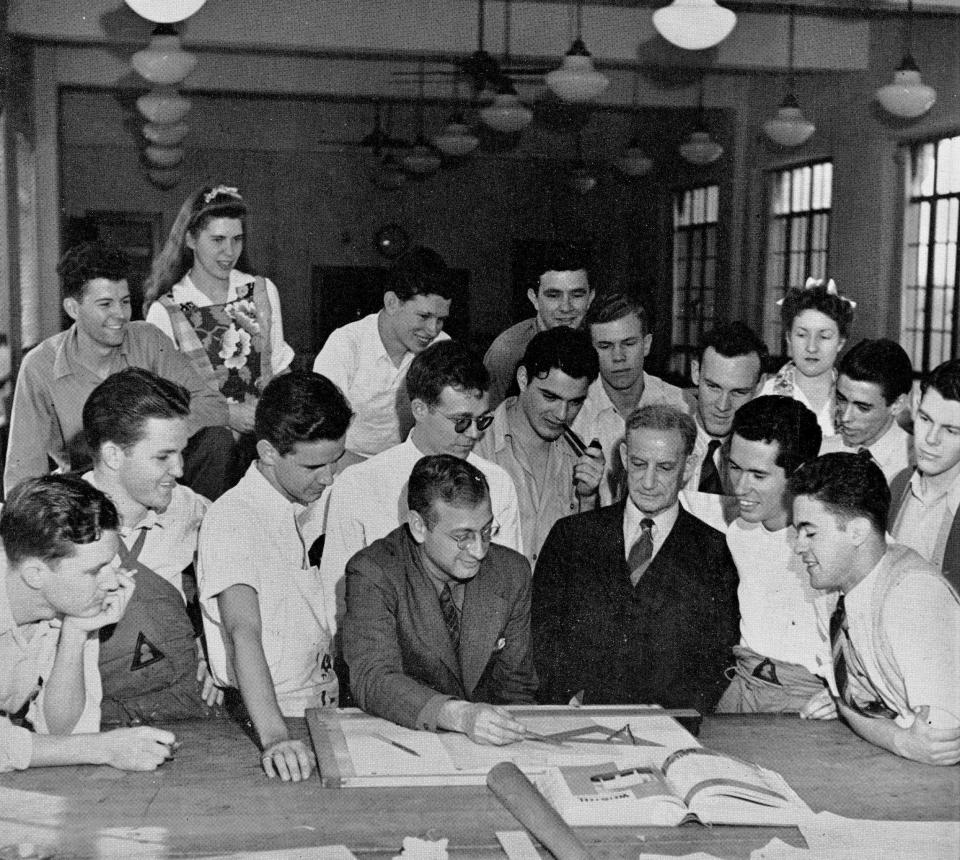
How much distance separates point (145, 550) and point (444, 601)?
0.82 m

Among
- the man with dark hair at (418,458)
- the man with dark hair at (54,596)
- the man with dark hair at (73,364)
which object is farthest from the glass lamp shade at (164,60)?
the man with dark hair at (54,596)

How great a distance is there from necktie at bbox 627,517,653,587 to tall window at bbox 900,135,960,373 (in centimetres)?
569

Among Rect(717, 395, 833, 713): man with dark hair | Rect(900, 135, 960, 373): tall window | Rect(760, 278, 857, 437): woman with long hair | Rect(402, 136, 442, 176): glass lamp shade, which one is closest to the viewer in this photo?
Rect(717, 395, 833, 713): man with dark hair

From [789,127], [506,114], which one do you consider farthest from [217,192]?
[789,127]

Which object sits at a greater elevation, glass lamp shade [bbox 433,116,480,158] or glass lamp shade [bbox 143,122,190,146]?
glass lamp shade [bbox 433,116,480,158]

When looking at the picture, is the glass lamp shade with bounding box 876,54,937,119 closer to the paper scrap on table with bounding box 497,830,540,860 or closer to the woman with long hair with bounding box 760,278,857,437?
the woman with long hair with bounding box 760,278,857,437

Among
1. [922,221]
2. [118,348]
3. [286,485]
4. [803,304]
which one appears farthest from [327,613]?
[922,221]

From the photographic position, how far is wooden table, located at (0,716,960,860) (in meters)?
2.01

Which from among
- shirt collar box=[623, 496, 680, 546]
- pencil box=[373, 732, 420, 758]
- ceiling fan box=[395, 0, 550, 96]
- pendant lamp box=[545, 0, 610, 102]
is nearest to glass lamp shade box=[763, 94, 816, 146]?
ceiling fan box=[395, 0, 550, 96]

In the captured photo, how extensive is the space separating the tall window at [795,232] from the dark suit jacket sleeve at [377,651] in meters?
7.82

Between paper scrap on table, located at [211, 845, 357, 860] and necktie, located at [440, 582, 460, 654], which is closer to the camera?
paper scrap on table, located at [211, 845, 357, 860]

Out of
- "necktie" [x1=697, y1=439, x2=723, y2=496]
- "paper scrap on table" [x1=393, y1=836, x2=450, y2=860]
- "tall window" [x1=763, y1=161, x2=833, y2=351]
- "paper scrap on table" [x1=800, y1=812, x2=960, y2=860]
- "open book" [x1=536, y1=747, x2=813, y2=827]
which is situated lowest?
"paper scrap on table" [x1=800, y1=812, x2=960, y2=860]

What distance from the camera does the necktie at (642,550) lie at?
328 centimetres

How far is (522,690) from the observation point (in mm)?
2896
